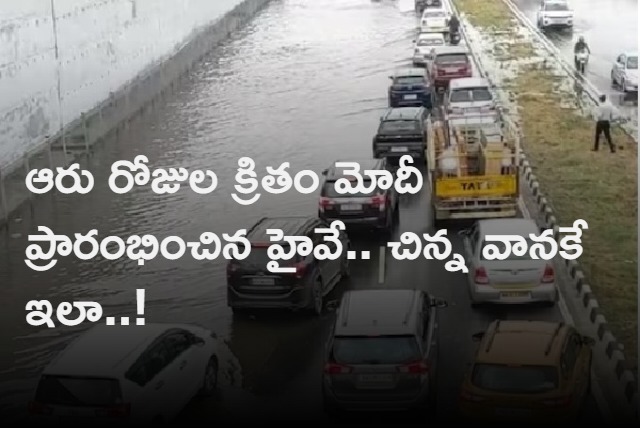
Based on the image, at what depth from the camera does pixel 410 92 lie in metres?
36.9

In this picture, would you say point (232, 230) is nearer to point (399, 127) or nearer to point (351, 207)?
point (351, 207)

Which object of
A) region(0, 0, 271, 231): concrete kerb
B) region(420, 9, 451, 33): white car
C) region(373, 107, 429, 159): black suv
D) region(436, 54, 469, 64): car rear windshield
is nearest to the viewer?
region(0, 0, 271, 231): concrete kerb

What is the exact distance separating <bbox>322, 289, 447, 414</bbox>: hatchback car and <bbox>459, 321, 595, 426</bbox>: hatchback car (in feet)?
2.37

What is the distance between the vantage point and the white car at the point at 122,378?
1216cm

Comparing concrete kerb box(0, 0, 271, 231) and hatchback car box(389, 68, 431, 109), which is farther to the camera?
hatchback car box(389, 68, 431, 109)

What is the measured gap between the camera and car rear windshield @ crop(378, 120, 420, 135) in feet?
94.9

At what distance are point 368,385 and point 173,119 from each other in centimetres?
2701

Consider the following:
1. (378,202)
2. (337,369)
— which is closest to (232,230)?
(378,202)

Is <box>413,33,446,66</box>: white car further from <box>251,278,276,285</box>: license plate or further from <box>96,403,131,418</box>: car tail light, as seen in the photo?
<box>96,403,131,418</box>: car tail light

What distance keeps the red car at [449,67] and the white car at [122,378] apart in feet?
93.1

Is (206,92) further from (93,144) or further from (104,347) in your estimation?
(104,347)

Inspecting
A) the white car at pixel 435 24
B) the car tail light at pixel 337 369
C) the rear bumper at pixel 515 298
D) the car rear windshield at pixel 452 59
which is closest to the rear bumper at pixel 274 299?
the rear bumper at pixel 515 298

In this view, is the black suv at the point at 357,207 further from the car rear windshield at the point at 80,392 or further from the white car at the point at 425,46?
the white car at the point at 425,46

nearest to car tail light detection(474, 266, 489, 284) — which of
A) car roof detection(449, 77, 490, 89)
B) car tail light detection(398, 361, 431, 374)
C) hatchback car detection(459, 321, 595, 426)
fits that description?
hatchback car detection(459, 321, 595, 426)
